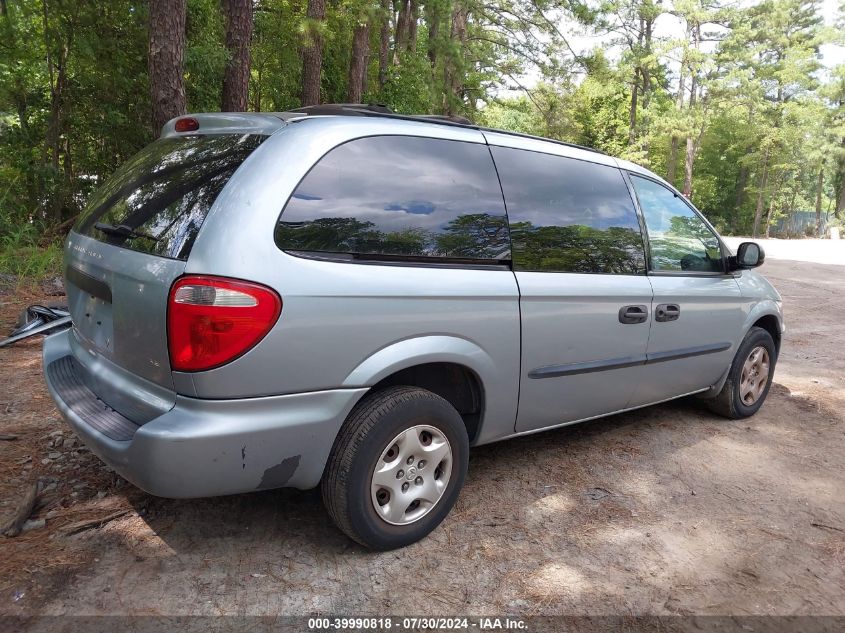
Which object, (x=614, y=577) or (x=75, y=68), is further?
(x=75, y=68)

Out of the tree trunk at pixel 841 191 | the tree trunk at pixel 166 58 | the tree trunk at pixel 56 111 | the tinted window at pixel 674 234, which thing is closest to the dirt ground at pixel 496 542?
the tinted window at pixel 674 234

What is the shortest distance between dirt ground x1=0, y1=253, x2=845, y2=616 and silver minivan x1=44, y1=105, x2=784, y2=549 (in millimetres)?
288

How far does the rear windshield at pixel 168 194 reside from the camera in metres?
2.25

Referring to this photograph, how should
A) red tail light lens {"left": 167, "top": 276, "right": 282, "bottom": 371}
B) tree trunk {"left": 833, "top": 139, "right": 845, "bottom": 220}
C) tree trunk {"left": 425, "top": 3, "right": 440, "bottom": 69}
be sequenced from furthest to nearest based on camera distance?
tree trunk {"left": 833, "top": 139, "right": 845, "bottom": 220} < tree trunk {"left": 425, "top": 3, "right": 440, "bottom": 69} < red tail light lens {"left": 167, "top": 276, "right": 282, "bottom": 371}

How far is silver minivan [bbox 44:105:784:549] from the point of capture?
83.4 inches

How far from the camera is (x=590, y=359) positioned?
327 centimetres

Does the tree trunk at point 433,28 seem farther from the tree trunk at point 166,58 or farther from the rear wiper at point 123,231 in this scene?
the rear wiper at point 123,231

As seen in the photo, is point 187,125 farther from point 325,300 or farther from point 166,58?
point 166,58

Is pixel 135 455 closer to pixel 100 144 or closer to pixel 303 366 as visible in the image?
pixel 303 366

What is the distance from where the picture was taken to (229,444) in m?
2.12

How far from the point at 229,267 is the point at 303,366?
439 millimetres

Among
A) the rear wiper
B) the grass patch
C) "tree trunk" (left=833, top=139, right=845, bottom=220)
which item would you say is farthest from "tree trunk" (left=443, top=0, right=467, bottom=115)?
"tree trunk" (left=833, top=139, right=845, bottom=220)

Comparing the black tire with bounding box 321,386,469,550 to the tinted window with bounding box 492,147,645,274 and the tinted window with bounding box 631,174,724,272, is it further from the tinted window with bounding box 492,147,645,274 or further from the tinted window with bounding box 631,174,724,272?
the tinted window with bounding box 631,174,724,272

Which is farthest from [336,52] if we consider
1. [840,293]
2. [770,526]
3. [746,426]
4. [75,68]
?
[770,526]
